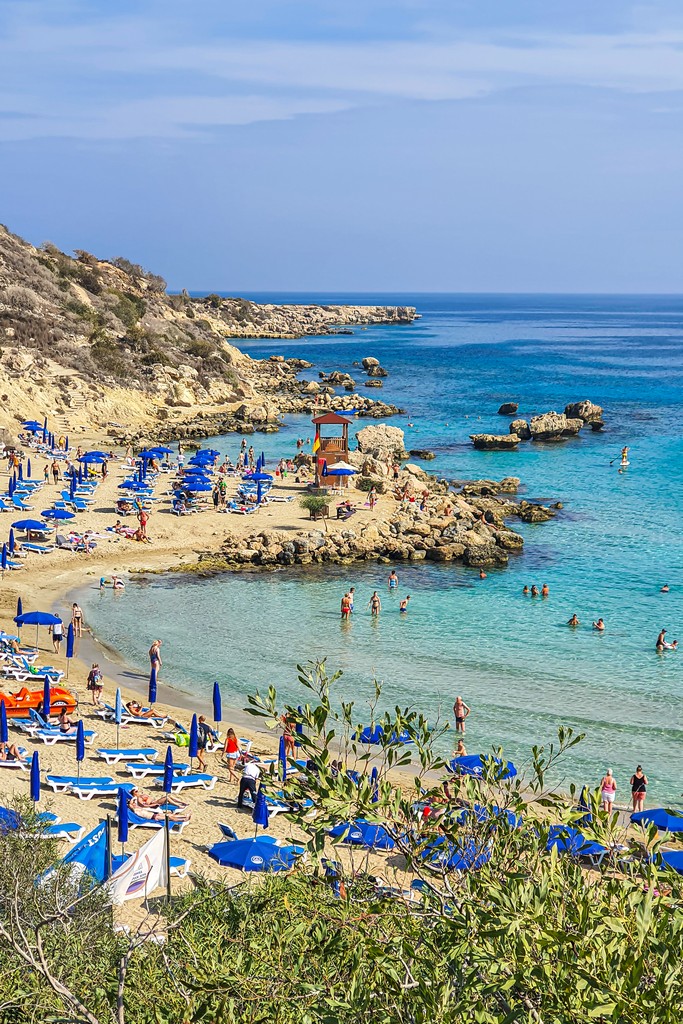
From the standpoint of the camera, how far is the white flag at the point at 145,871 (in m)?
12.8

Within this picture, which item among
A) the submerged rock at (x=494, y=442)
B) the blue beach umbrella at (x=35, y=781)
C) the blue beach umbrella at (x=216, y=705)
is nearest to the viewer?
the blue beach umbrella at (x=35, y=781)

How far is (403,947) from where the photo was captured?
6457mm

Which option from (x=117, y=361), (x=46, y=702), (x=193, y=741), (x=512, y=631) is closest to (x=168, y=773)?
(x=193, y=741)

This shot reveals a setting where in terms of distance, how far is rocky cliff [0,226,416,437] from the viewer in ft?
183

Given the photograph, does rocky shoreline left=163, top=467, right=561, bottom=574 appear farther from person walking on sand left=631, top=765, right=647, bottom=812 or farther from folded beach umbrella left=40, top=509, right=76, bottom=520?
person walking on sand left=631, top=765, right=647, bottom=812

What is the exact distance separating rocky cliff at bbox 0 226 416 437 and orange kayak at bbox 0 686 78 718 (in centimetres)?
3205

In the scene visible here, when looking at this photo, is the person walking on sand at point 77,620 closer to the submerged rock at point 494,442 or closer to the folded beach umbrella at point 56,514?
the folded beach umbrella at point 56,514

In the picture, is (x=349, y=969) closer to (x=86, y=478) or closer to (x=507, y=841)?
(x=507, y=841)

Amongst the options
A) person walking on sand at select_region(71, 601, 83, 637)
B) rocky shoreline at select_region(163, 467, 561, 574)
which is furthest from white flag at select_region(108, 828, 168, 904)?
rocky shoreline at select_region(163, 467, 561, 574)

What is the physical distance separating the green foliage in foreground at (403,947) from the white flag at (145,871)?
10.8ft

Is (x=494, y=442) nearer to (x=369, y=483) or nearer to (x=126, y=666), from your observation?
(x=369, y=483)

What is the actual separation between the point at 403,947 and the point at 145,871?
7375 millimetres

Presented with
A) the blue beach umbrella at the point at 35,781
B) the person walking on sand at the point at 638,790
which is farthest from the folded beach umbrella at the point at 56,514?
the person walking on sand at the point at 638,790

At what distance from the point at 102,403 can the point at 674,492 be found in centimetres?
3158
